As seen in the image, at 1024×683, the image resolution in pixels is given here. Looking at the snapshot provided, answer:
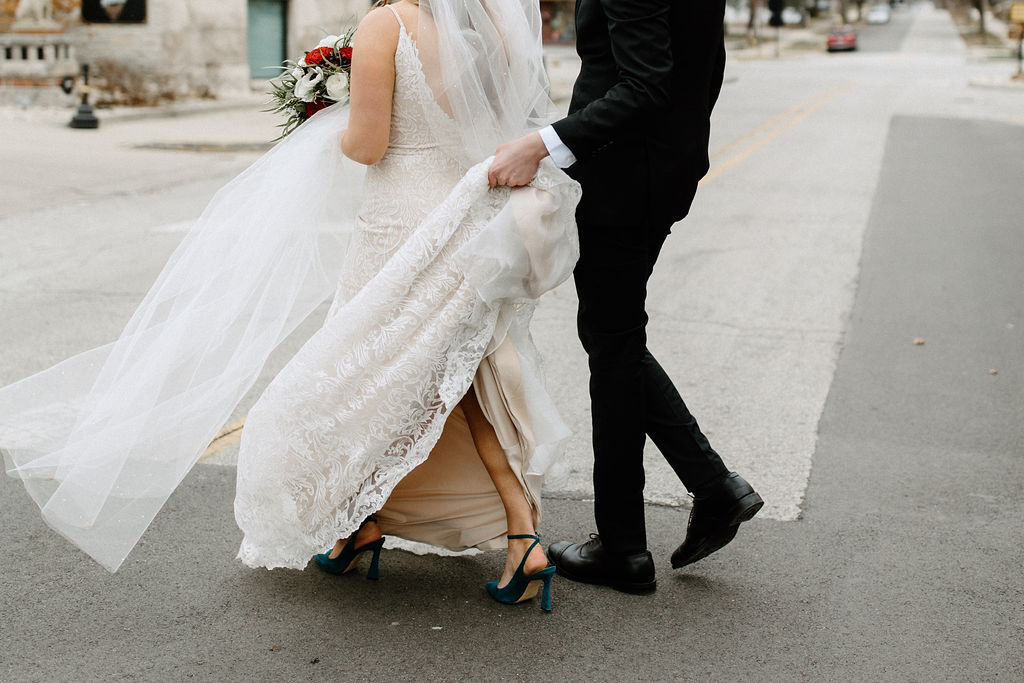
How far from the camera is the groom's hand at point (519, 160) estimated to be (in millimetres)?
2971

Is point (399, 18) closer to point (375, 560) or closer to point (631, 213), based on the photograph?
point (631, 213)

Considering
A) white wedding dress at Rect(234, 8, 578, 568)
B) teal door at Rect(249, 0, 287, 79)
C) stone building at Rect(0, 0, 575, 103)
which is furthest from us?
teal door at Rect(249, 0, 287, 79)

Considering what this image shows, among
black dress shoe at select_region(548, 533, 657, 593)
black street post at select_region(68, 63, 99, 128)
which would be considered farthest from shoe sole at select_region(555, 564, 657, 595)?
black street post at select_region(68, 63, 99, 128)

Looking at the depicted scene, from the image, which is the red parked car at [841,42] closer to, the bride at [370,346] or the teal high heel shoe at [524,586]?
the bride at [370,346]

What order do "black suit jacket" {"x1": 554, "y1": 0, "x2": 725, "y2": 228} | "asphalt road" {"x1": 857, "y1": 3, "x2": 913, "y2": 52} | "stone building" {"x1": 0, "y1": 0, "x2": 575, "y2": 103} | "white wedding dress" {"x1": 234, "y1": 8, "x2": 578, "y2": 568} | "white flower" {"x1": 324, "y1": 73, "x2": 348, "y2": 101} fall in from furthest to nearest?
"asphalt road" {"x1": 857, "y1": 3, "x2": 913, "y2": 52} → "stone building" {"x1": 0, "y1": 0, "x2": 575, "y2": 103} → "white flower" {"x1": 324, "y1": 73, "x2": 348, "y2": 101} → "white wedding dress" {"x1": 234, "y1": 8, "x2": 578, "y2": 568} → "black suit jacket" {"x1": 554, "y1": 0, "x2": 725, "y2": 228}

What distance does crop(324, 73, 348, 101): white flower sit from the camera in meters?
3.33

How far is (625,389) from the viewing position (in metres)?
3.25

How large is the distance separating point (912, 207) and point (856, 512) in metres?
7.88

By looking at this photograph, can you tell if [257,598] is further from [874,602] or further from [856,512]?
[856,512]

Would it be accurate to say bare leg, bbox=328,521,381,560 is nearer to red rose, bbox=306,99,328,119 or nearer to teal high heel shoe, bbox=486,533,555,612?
teal high heel shoe, bbox=486,533,555,612

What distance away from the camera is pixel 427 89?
312cm

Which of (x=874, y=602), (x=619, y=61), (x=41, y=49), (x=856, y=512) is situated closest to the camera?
(x=619, y=61)

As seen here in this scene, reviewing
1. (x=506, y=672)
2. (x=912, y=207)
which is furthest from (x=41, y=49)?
(x=506, y=672)

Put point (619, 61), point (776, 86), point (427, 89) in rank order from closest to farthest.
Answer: point (619, 61), point (427, 89), point (776, 86)
